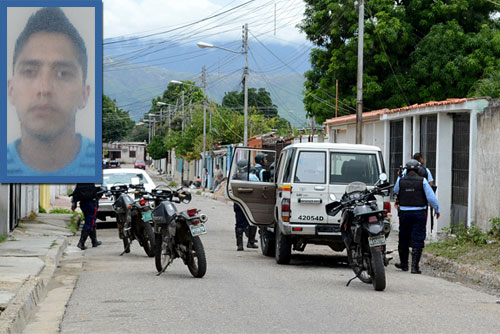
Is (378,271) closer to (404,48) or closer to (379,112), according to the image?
(379,112)

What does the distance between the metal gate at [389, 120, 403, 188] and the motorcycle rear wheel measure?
1128 centimetres

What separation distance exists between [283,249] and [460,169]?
5.81 metres

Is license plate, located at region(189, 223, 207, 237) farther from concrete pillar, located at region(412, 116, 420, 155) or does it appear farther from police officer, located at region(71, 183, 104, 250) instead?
concrete pillar, located at region(412, 116, 420, 155)

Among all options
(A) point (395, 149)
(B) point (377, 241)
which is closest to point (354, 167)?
(B) point (377, 241)

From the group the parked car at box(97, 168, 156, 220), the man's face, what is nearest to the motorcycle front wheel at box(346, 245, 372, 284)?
the man's face

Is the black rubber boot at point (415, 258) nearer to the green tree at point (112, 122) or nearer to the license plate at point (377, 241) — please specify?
the license plate at point (377, 241)

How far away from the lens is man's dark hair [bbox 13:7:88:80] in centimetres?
1398

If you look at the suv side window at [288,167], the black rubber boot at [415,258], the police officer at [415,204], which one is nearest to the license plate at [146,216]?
the suv side window at [288,167]

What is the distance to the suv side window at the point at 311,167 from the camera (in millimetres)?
13031

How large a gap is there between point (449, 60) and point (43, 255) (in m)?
Answer: 23.8

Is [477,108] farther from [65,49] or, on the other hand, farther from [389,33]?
[389,33]

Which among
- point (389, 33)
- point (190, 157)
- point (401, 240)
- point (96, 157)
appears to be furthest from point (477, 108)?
point (190, 157)

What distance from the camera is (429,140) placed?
1902cm

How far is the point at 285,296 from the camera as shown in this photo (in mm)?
9492
